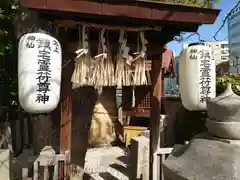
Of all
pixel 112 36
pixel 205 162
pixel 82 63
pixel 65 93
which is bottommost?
pixel 205 162

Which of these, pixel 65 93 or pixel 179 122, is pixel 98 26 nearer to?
pixel 65 93

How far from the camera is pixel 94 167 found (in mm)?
7125

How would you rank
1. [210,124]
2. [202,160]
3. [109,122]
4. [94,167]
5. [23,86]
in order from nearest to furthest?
[202,160] < [210,124] < [23,86] < [94,167] < [109,122]

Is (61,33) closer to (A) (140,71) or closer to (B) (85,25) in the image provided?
(B) (85,25)

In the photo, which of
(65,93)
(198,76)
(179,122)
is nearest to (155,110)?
(198,76)

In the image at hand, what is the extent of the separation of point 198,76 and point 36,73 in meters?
2.33

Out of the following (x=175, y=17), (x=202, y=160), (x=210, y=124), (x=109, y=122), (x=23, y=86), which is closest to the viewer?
(x=202, y=160)

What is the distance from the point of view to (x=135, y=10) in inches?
132

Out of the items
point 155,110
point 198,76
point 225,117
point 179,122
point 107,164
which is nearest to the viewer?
point 225,117

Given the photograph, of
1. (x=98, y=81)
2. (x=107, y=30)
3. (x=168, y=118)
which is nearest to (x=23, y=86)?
(x=98, y=81)

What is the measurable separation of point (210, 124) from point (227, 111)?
220 mm

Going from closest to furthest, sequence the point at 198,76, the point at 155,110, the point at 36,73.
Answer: the point at 36,73, the point at 198,76, the point at 155,110

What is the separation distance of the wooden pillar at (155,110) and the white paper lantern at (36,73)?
2071 mm

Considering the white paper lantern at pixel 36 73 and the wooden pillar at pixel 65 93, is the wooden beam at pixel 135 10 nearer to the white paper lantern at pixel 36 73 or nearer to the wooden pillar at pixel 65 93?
the white paper lantern at pixel 36 73
